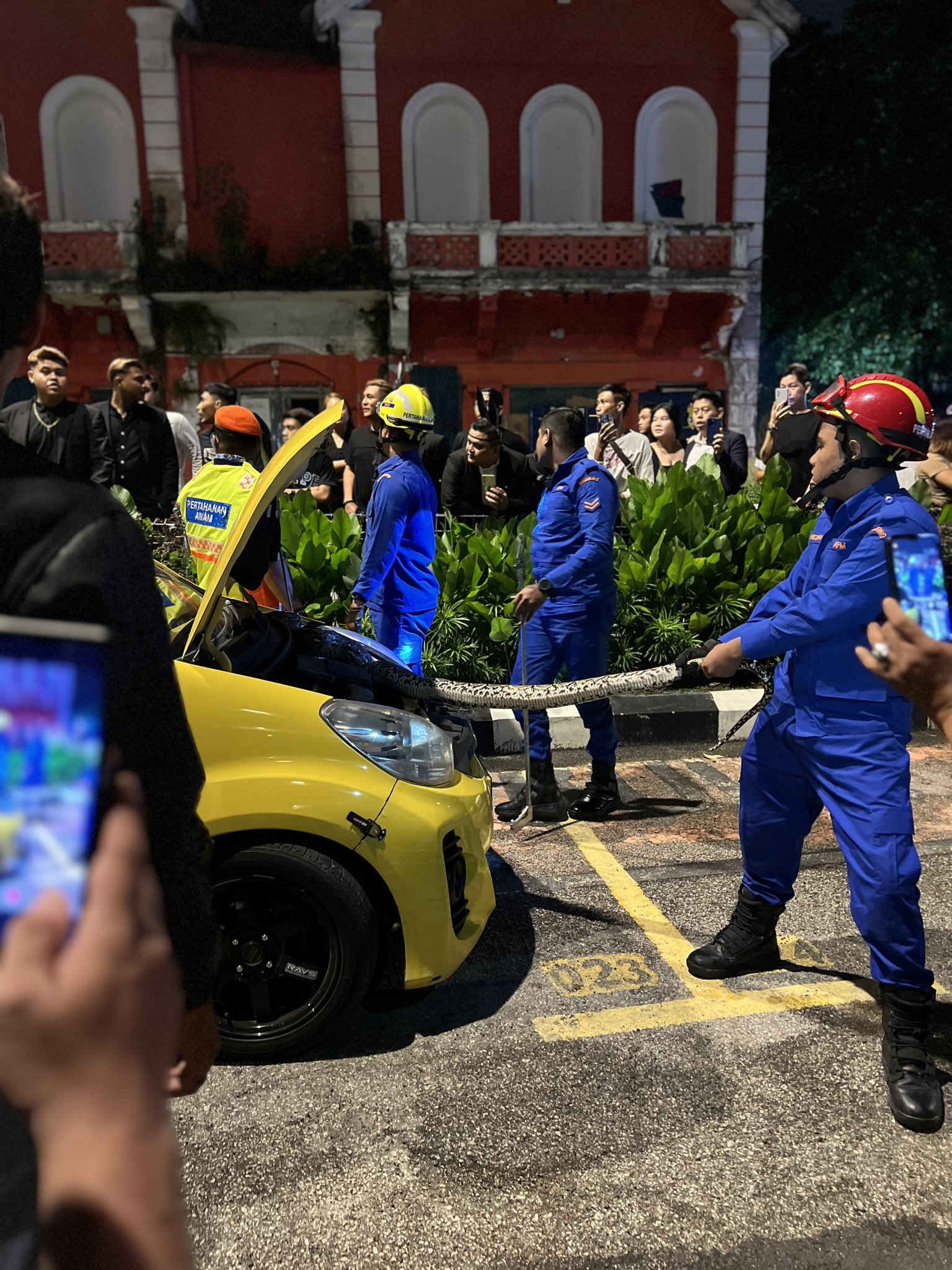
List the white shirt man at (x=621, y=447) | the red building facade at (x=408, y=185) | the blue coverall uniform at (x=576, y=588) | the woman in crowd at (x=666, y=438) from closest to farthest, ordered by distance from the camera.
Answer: the blue coverall uniform at (x=576, y=588), the white shirt man at (x=621, y=447), the woman in crowd at (x=666, y=438), the red building facade at (x=408, y=185)

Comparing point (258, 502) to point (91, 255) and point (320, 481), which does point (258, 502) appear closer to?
point (320, 481)

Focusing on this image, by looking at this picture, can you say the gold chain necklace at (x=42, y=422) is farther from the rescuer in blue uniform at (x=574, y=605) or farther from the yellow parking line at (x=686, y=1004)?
the yellow parking line at (x=686, y=1004)

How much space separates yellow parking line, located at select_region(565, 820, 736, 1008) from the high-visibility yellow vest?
2.14 meters

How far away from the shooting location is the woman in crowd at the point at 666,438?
8.73m

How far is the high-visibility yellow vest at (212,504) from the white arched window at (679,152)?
1399 cm

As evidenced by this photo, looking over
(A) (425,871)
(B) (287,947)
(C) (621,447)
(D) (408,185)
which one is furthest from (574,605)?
(D) (408,185)

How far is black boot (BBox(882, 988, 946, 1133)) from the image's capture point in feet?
8.61

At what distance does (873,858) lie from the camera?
2.76m

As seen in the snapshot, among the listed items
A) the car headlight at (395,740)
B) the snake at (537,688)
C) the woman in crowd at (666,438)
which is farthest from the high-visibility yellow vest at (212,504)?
the woman in crowd at (666,438)

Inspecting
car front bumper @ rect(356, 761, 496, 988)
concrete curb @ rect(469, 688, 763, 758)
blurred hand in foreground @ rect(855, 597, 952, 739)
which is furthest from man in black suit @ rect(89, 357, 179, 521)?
blurred hand in foreground @ rect(855, 597, 952, 739)

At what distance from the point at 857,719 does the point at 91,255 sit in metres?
15.6

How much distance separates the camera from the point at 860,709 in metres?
2.86

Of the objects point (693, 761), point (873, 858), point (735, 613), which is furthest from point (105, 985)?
point (735, 613)

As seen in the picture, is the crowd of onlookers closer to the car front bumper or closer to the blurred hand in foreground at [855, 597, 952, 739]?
the car front bumper
